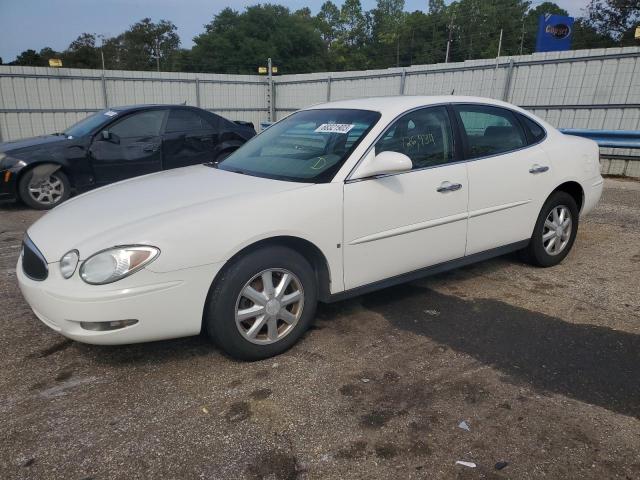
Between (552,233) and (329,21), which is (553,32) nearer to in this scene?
(552,233)

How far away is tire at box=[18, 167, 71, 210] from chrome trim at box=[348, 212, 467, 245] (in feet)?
19.1

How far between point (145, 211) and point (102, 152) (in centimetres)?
507

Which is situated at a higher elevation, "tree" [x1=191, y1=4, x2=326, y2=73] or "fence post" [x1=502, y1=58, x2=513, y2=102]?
"tree" [x1=191, y1=4, x2=326, y2=73]

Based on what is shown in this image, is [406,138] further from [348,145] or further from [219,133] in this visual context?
[219,133]

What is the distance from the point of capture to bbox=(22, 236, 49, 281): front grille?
2.77 meters

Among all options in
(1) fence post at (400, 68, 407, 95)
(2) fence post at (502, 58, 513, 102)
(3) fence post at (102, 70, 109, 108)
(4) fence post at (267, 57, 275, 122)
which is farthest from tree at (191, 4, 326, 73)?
(2) fence post at (502, 58, 513, 102)

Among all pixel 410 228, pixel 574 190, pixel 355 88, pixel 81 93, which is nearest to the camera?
pixel 410 228

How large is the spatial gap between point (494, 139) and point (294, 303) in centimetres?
222

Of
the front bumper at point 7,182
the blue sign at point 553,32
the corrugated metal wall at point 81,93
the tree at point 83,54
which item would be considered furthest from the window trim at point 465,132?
the tree at point 83,54

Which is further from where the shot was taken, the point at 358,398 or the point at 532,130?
the point at 532,130

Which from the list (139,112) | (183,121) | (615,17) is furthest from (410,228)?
(615,17)

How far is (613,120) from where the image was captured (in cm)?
1022

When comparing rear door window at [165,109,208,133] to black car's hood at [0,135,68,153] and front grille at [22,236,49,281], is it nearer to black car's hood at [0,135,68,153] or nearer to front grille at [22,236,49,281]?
black car's hood at [0,135,68,153]

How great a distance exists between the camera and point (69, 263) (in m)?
2.66
